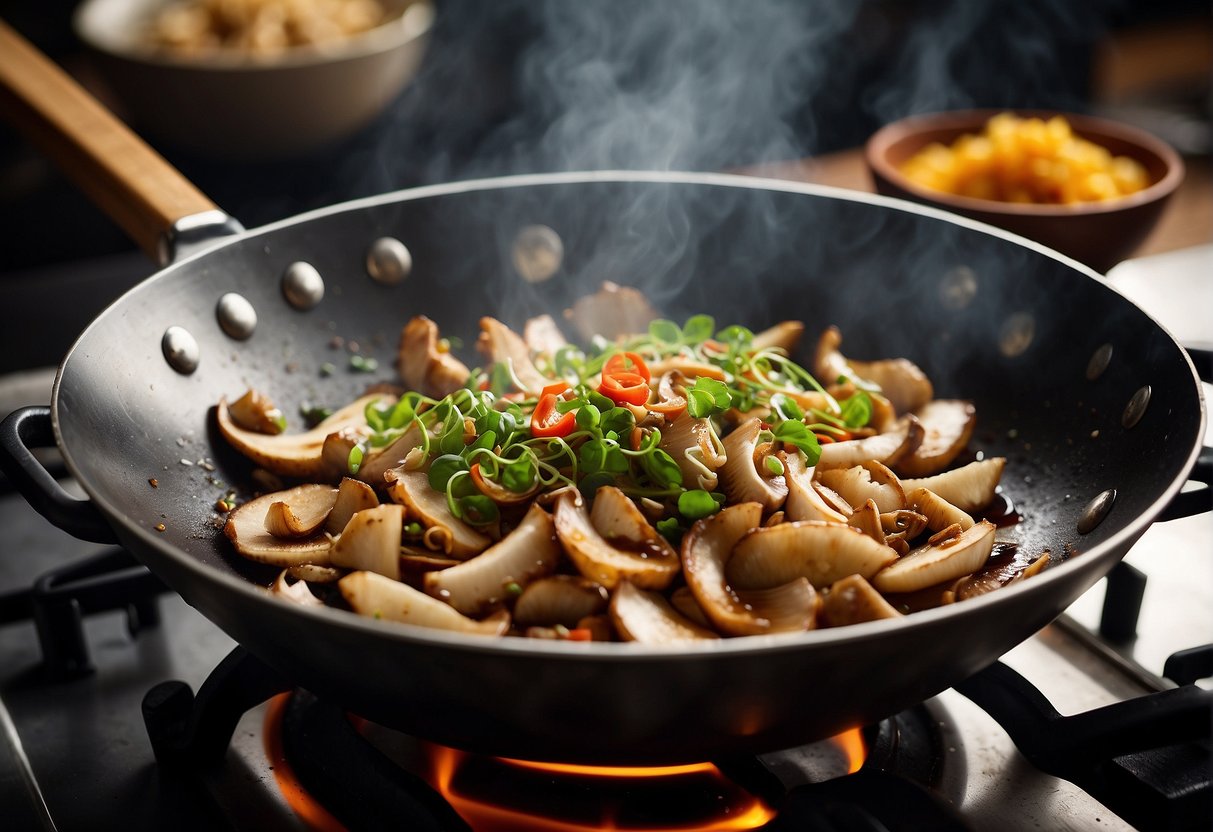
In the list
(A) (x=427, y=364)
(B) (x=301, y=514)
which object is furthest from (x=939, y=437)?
(B) (x=301, y=514)

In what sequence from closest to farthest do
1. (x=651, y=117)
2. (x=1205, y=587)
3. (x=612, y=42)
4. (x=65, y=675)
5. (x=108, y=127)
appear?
(x=65, y=675) < (x=1205, y=587) < (x=108, y=127) < (x=651, y=117) < (x=612, y=42)

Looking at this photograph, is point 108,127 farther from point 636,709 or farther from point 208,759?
point 636,709

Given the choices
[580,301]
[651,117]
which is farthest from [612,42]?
[580,301]

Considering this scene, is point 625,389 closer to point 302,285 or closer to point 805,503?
point 805,503

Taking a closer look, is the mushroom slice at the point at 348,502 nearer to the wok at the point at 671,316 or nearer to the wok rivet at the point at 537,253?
the wok at the point at 671,316

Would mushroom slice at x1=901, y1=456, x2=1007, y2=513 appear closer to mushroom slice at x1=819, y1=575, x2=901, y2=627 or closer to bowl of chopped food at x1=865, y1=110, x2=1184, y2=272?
mushroom slice at x1=819, y1=575, x2=901, y2=627

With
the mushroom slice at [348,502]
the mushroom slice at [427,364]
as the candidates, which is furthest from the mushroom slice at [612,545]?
the mushroom slice at [427,364]
